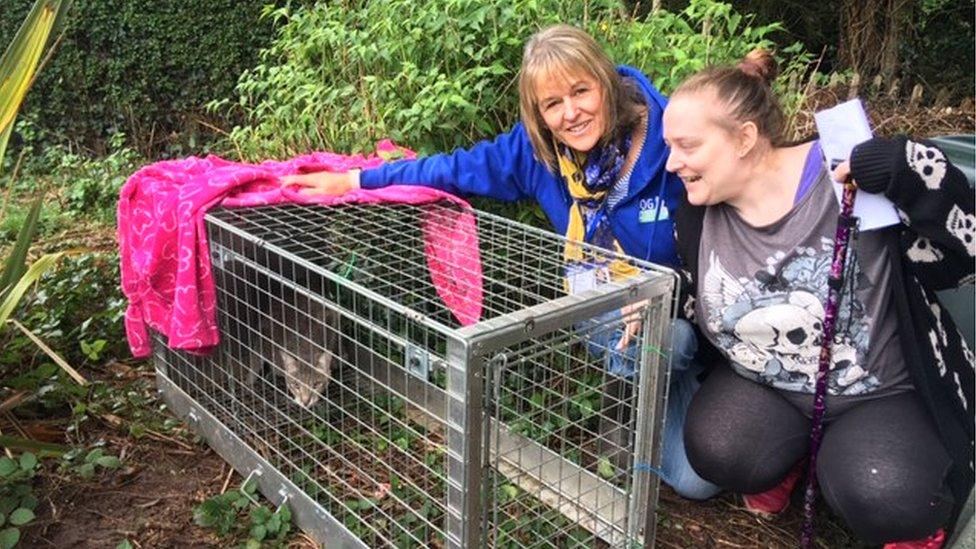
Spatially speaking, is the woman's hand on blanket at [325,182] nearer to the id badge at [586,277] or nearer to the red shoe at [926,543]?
the id badge at [586,277]

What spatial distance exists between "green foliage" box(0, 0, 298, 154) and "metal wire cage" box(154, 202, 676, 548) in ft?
15.4

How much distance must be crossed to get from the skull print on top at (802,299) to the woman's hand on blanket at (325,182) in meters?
1.01

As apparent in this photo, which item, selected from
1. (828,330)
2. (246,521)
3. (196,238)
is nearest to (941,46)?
(828,330)

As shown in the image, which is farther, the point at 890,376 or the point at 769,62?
the point at 769,62

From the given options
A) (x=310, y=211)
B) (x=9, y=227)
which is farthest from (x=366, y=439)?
(x=9, y=227)

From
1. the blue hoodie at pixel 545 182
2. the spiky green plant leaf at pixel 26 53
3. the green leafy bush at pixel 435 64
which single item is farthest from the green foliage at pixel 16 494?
the green leafy bush at pixel 435 64

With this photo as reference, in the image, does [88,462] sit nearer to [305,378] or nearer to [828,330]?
[305,378]

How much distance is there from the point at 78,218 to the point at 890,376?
170 inches

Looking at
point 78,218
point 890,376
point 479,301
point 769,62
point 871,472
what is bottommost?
point 78,218

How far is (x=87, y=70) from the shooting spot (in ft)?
22.3

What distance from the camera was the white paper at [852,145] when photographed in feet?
5.90

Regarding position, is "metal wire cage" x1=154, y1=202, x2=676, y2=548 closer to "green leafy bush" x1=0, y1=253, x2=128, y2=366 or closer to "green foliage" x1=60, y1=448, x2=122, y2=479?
"green foliage" x1=60, y1=448, x2=122, y2=479

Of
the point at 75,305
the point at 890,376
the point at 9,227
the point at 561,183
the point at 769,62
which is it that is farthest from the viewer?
the point at 9,227

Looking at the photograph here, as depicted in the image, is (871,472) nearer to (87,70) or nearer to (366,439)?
(366,439)
